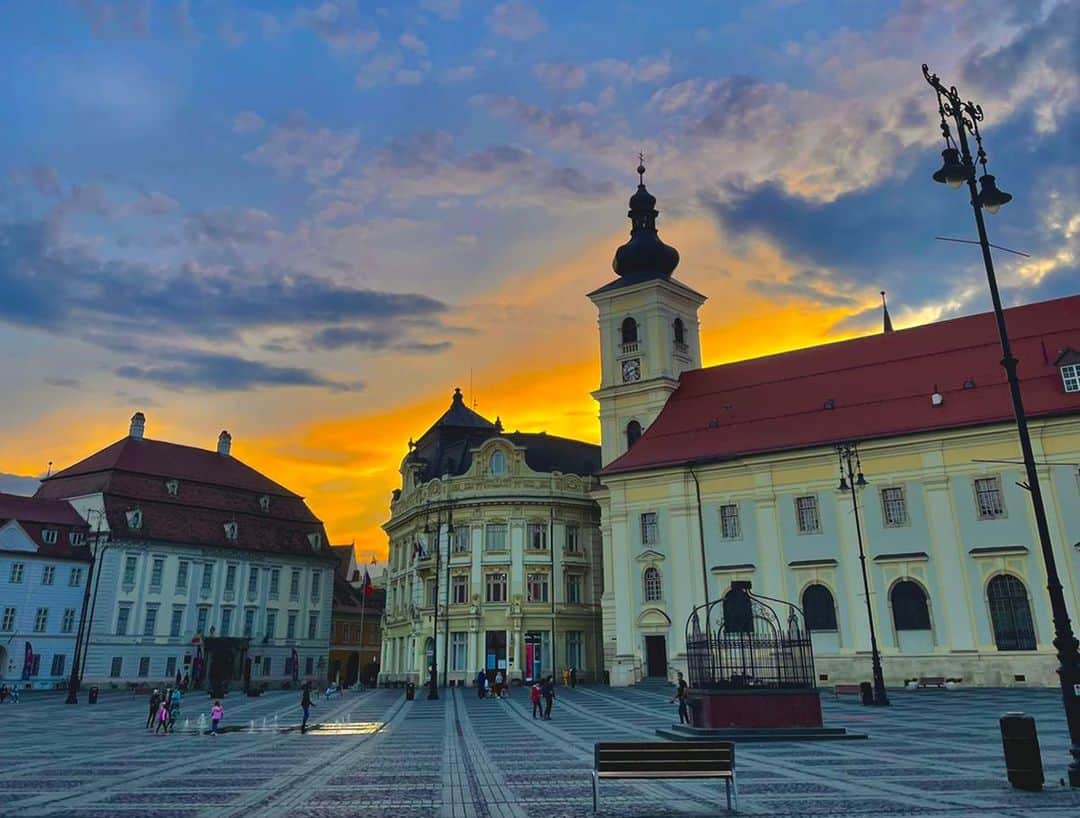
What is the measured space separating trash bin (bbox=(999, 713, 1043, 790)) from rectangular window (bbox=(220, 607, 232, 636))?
67675 millimetres

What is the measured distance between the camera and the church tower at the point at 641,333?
201 ft

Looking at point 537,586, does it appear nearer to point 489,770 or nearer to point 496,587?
point 496,587

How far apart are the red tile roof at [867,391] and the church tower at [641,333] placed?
3.12 m

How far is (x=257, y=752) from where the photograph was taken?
21.6 m

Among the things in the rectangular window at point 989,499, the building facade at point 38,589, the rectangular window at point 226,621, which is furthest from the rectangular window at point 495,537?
the rectangular window at point 989,499

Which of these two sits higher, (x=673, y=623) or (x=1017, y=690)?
(x=673, y=623)

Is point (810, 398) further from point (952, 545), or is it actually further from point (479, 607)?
point (479, 607)

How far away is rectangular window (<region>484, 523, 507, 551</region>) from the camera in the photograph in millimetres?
63594

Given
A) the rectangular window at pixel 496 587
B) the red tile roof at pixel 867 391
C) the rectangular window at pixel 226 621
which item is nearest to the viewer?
the red tile roof at pixel 867 391

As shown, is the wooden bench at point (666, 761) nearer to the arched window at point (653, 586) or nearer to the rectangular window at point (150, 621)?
the arched window at point (653, 586)

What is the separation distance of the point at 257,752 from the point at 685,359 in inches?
1868

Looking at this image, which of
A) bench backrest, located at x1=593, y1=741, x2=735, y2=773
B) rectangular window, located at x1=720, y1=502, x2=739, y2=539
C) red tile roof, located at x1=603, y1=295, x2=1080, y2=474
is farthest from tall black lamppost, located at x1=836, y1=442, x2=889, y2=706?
bench backrest, located at x1=593, y1=741, x2=735, y2=773

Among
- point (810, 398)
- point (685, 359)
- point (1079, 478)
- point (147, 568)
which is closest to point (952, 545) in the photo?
point (1079, 478)

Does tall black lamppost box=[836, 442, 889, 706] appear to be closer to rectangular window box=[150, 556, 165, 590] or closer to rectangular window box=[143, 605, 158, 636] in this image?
rectangular window box=[150, 556, 165, 590]
